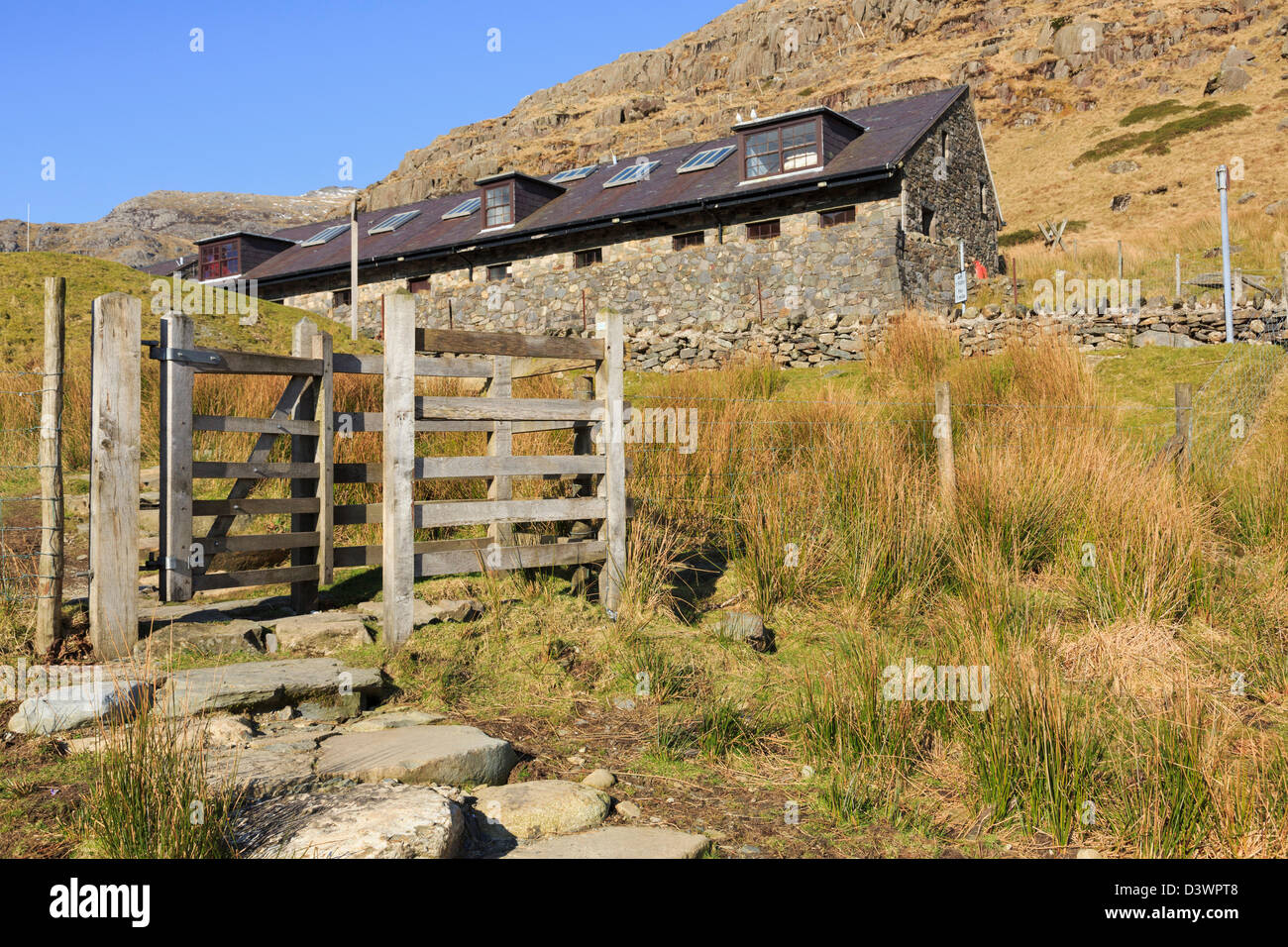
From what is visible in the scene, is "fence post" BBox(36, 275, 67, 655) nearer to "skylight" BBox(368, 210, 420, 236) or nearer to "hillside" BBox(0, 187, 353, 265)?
"skylight" BBox(368, 210, 420, 236)

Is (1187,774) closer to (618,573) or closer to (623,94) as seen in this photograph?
(618,573)

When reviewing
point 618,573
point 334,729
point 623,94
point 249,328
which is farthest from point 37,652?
point 623,94

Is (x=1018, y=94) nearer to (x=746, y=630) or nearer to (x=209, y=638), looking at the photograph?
(x=746, y=630)

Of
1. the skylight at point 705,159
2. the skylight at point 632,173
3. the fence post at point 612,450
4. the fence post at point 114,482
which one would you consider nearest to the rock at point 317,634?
the fence post at point 114,482

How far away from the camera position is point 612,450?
624 centimetres

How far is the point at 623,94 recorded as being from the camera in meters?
79.2

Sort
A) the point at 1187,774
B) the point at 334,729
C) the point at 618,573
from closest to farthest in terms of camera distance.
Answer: the point at 1187,774 → the point at 334,729 → the point at 618,573

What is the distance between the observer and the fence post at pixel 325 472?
5836 millimetres

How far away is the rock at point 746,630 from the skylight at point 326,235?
26377 millimetres

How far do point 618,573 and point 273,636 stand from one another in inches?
85.8

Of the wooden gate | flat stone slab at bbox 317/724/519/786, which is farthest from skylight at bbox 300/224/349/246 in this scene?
flat stone slab at bbox 317/724/519/786

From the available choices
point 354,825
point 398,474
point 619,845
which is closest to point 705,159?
point 398,474

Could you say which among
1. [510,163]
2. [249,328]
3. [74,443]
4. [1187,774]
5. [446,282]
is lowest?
[1187,774]

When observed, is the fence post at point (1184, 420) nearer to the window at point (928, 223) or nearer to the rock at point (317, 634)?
the rock at point (317, 634)
